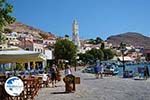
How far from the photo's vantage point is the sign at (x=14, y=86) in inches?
578

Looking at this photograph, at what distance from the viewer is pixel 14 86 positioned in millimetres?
14742

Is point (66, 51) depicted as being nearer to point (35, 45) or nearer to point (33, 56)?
point (35, 45)

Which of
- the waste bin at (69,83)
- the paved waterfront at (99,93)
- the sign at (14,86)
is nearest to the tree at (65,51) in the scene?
the paved waterfront at (99,93)

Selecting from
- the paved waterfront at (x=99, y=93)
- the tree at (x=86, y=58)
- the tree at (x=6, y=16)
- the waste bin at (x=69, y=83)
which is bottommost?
the paved waterfront at (x=99, y=93)

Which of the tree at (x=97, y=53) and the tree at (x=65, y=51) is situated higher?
the tree at (x=97, y=53)

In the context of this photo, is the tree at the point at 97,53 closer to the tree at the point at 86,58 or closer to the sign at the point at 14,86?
the tree at the point at 86,58

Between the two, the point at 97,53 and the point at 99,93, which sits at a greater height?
the point at 97,53

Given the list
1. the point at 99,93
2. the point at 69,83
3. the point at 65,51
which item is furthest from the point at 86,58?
the point at 99,93

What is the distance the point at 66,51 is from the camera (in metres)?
91.4

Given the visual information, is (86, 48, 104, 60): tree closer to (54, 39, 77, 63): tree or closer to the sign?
(54, 39, 77, 63): tree

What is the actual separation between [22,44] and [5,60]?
72.4 m

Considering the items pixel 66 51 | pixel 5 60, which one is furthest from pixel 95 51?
pixel 5 60

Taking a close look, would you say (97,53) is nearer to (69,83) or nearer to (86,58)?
(86,58)

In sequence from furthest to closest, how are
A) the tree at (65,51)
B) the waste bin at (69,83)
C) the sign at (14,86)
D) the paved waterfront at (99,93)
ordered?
the tree at (65,51) < the waste bin at (69,83) < the paved waterfront at (99,93) < the sign at (14,86)
